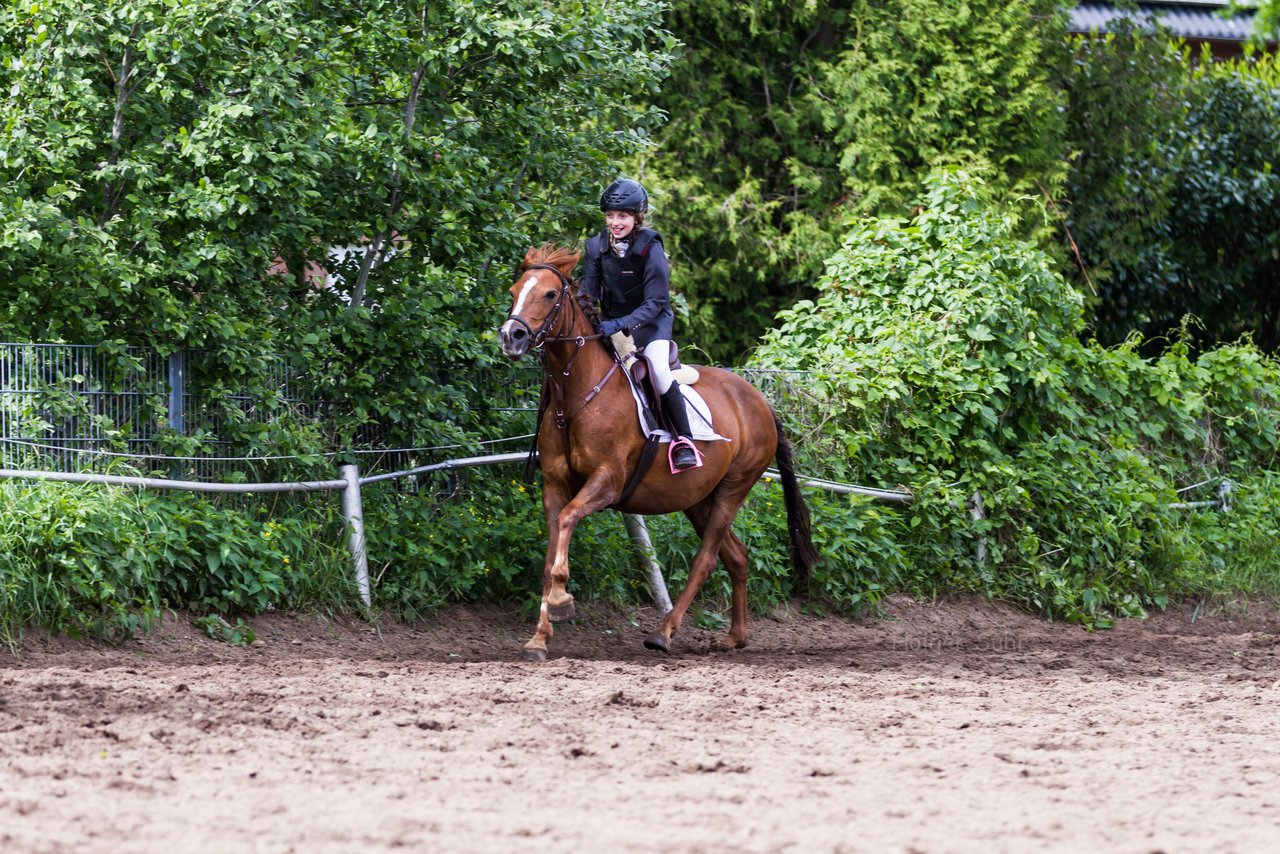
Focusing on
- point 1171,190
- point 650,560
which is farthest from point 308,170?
point 1171,190

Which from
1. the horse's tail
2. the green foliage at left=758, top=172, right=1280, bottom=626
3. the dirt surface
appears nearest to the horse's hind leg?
the dirt surface

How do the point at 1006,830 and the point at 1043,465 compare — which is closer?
the point at 1006,830

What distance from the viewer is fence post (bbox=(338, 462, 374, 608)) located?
31.1 feet

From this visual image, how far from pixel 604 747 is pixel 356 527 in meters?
3.87

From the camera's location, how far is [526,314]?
8.56 metres

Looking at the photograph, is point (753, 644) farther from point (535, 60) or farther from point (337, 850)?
point (337, 850)

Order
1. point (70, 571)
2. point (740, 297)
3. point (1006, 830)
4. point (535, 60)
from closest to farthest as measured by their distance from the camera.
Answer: point (1006, 830)
point (70, 571)
point (535, 60)
point (740, 297)

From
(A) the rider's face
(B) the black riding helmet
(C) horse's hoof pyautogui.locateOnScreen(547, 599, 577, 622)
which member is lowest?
(C) horse's hoof pyautogui.locateOnScreen(547, 599, 577, 622)

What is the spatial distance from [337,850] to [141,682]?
306cm

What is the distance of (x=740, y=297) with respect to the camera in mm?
17281

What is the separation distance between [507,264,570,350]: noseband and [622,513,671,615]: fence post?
227 cm

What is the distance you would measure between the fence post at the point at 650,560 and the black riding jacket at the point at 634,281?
1.70 m

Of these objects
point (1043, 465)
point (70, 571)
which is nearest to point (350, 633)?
point (70, 571)

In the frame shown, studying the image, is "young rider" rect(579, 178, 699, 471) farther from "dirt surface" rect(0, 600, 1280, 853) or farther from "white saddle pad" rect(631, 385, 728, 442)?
"dirt surface" rect(0, 600, 1280, 853)
